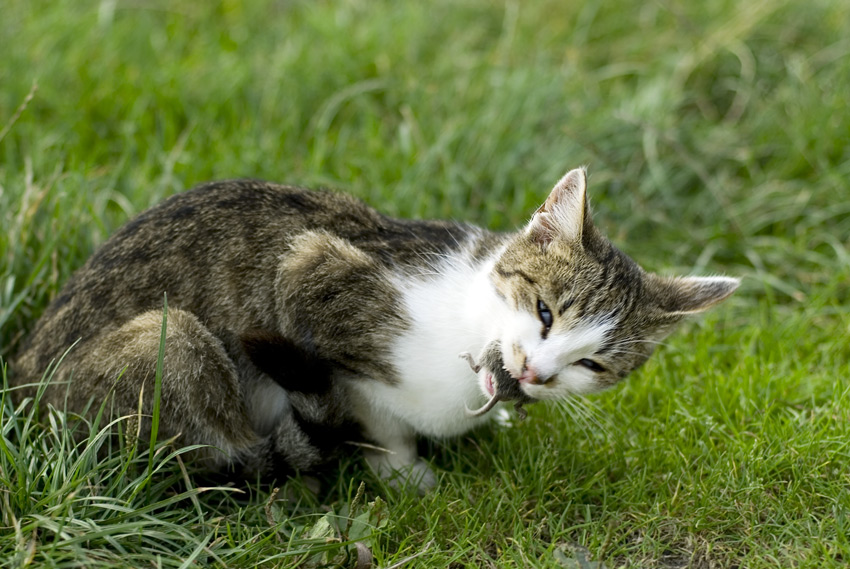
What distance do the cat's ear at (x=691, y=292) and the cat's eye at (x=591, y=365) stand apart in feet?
1.11

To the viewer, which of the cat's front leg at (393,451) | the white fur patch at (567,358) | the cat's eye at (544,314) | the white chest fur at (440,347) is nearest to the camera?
the white fur patch at (567,358)

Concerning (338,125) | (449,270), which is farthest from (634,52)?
(449,270)

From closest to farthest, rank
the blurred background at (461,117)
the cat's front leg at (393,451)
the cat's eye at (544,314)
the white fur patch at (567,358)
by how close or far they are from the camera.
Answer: the white fur patch at (567,358)
the cat's eye at (544,314)
the cat's front leg at (393,451)
the blurred background at (461,117)

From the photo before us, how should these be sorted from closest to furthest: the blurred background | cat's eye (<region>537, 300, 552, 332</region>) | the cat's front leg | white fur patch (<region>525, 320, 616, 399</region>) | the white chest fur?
white fur patch (<region>525, 320, 616, 399</region>) < cat's eye (<region>537, 300, 552, 332</region>) < the white chest fur < the cat's front leg < the blurred background

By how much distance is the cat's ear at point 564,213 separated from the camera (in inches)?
114

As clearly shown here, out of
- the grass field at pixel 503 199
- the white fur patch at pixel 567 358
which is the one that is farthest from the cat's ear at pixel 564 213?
the grass field at pixel 503 199

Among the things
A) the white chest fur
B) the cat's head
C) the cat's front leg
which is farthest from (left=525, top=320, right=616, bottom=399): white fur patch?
the cat's front leg

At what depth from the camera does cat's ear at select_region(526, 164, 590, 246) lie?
9.54ft

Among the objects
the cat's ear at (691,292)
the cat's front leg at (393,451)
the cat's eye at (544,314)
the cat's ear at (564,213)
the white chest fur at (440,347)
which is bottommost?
the cat's front leg at (393,451)

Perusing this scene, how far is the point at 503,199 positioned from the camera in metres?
4.74

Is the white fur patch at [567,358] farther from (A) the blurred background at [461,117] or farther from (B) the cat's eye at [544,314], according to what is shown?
(A) the blurred background at [461,117]

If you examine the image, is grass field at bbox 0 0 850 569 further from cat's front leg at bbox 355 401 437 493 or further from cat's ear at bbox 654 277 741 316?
cat's ear at bbox 654 277 741 316

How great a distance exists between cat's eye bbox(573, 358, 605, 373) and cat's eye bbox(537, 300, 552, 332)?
0.16 meters

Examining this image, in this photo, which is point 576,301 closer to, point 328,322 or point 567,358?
point 567,358
